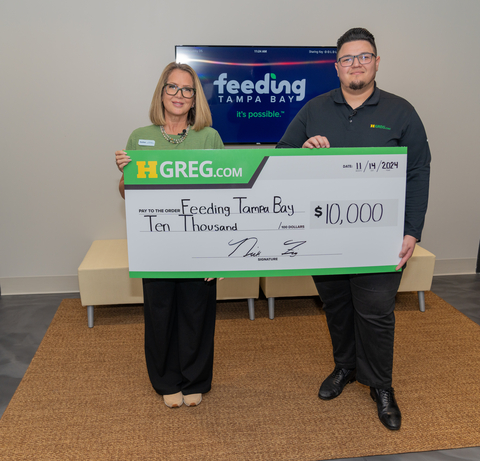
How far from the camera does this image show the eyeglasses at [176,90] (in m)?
1.78

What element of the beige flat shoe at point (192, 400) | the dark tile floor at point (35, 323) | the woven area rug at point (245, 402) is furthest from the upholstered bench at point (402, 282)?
the beige flat shoe at point (192, 400)

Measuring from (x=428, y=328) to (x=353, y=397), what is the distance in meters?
0.99

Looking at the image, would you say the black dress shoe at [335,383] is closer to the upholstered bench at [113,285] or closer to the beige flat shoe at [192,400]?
the beige flat shoe at [192,400]

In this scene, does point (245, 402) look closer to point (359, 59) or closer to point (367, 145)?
point (367, 145)

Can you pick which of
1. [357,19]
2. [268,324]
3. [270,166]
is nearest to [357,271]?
[270,166]

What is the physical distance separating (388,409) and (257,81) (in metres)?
2.30

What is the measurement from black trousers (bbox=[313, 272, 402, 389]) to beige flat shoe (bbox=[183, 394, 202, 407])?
70 cm

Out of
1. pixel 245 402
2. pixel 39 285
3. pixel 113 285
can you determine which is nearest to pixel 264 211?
pixel 245 402

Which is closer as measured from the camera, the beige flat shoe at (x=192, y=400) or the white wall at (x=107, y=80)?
the beige flat shoe at (x=192, y=400)

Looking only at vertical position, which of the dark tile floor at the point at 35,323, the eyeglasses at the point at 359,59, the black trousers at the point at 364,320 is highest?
the eyeglasses at the point at 359,59

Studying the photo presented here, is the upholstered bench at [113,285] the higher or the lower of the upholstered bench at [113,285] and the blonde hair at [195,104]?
the lower

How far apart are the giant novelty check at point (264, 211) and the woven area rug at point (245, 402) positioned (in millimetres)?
694

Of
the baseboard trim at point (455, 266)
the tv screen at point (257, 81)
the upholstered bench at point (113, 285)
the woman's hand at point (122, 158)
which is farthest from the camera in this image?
the baseboard trim at point (455, 266)

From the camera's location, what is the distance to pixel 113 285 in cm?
283
